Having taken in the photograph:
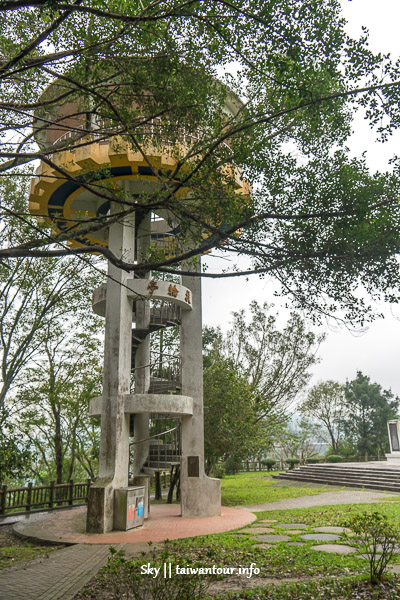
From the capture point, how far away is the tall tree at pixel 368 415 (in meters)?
37.5

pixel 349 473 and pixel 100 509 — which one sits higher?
→ pixel 100 509

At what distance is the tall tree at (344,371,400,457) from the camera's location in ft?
123

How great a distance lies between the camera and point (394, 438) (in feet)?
87.6

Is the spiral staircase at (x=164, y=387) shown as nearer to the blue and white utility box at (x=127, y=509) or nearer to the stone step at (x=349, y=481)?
the blue and white utility box at (x=127, y=509)

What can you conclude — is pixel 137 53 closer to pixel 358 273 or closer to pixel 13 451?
pixel 358 273

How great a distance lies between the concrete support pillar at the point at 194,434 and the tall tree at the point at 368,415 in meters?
29.1

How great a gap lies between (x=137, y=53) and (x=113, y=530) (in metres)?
9.73

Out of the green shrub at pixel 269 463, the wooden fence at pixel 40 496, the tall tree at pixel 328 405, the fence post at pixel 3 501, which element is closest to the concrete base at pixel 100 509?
the wooden fence at pixel 40 496

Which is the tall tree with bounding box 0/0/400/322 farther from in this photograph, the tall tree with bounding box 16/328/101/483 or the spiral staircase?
the tall tree with bounding box 16/328/101/483

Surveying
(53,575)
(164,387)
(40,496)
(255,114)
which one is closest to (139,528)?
(53,575)

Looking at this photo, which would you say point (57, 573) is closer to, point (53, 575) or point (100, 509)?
point (53, 575)

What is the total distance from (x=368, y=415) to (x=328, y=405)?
3413 millimetres

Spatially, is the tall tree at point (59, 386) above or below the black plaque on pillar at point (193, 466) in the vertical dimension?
above

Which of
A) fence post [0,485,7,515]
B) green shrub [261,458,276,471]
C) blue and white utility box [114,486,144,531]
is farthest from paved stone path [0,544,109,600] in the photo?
green shrub [261,458,276,471]
